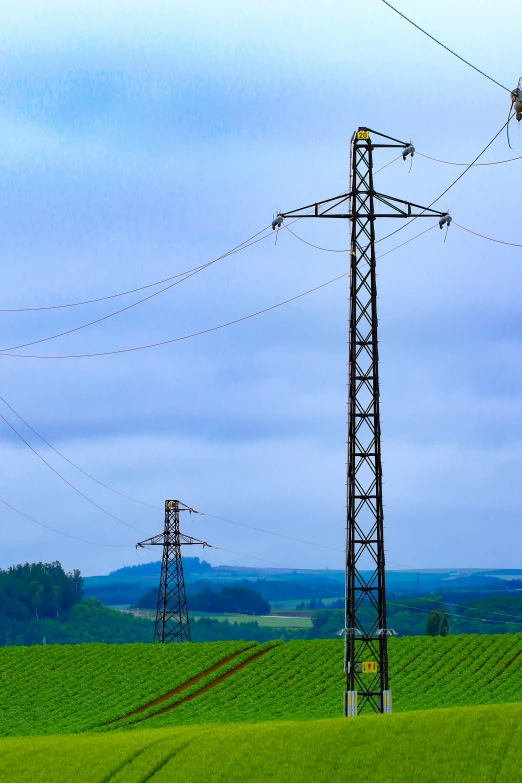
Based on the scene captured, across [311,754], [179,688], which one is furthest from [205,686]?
[311,754]

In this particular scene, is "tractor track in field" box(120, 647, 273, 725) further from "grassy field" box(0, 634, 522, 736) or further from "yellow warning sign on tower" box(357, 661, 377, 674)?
"yellow warning sign on tower" box(357, 661, 377, 674)

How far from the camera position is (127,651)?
270ft

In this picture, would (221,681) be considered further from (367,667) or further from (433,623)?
(433,623)

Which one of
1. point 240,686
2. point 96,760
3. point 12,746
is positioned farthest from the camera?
point 240,686

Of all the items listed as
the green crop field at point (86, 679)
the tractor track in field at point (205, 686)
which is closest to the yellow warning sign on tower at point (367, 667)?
the tractor track in field at point (205, 686)

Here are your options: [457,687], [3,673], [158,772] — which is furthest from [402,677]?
[158,772]

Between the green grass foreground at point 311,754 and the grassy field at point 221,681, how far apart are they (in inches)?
641

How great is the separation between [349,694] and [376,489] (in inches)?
293

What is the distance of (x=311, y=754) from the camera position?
36.8 metres

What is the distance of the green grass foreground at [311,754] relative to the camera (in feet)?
113

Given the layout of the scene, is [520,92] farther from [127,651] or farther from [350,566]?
[127,651]

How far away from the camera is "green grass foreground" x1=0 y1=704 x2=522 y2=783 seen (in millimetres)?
34469

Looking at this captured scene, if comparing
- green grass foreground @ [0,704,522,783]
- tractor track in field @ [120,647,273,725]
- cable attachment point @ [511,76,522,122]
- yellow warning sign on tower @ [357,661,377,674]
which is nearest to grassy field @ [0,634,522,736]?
tractor track in field @ [120,647,273,725]

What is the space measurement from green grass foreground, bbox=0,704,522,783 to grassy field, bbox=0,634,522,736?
16287 mm
